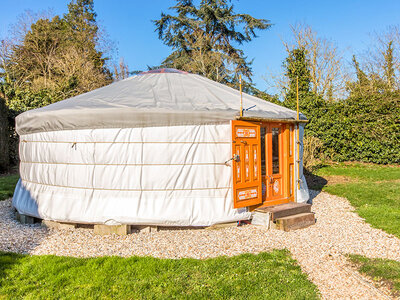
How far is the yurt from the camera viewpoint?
4270 mm

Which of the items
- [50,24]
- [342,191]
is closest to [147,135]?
[342,191]

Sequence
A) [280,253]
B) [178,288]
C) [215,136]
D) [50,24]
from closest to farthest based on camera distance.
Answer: [178,288] → [280,253] → [215,136] → [50,24]

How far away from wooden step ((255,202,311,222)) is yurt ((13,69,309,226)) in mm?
225

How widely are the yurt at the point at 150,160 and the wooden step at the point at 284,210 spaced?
8.9 inches

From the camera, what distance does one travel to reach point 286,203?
521 cm

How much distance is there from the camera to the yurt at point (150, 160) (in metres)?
4.27

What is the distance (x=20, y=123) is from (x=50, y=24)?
16560 millimetres

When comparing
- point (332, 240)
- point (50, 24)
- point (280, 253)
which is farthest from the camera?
point (50, 24)

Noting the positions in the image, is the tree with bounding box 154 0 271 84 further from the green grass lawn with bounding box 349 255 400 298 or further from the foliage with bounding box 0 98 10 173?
the green grass lawn with bounding box 349 255 400 298

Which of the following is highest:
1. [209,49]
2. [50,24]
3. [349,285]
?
[50,24]

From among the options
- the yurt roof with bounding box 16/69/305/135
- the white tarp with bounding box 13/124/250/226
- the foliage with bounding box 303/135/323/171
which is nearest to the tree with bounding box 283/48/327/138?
the foliage with bounding box 303/135/323/171

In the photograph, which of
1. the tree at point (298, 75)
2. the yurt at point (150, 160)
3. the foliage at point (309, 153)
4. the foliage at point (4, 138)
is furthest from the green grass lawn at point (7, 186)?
the tree at point (298, 75)

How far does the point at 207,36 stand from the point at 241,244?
14262 millimetres

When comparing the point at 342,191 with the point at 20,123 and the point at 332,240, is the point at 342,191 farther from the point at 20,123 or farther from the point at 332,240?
the point at 20,123
